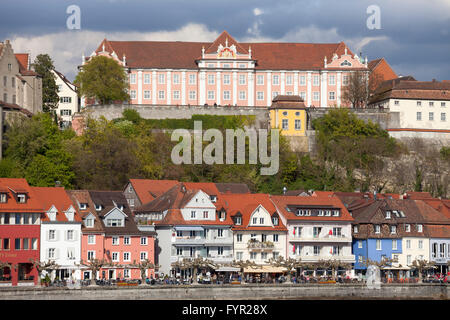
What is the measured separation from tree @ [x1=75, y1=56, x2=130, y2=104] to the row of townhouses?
111ft

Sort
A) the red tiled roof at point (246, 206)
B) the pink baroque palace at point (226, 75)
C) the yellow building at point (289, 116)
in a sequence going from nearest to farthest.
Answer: the red tiled roof at point (246, 206) < the yellow building at point (289, 116) < the pink baroque palace at point (226, 75)

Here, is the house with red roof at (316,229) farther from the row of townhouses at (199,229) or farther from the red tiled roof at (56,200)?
the red tiled roof at (56,200)

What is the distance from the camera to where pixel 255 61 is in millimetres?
144750

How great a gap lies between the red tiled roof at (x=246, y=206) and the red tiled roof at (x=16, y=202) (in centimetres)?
1750

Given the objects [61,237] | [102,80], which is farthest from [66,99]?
[61,237]

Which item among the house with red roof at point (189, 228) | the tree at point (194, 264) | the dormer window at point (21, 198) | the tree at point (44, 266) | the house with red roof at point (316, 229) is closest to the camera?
the tree at point (44, 266)

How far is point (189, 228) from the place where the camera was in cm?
9075

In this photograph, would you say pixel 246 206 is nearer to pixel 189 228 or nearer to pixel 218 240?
pixel 218 240

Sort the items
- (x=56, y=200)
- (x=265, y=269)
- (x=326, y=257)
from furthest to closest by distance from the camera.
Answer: (x=326, y=257), (x=265, y=269), (x=56, y=200)

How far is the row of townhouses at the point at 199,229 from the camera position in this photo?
84.6m

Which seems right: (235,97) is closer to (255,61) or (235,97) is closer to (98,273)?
(255,61)

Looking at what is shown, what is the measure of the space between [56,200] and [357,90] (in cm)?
6341

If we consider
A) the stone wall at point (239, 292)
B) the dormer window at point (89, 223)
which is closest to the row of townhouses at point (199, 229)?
the dormer window at point (89, 223)
